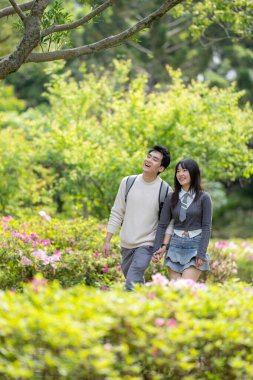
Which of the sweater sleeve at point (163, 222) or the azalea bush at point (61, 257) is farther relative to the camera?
the azalea bush at point (61, 257)

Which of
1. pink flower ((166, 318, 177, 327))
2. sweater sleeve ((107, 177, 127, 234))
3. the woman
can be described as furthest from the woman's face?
pink flower ((166, 318, 177, 327))

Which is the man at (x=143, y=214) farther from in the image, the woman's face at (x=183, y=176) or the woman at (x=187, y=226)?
the woman's face at (x=183, y=176)

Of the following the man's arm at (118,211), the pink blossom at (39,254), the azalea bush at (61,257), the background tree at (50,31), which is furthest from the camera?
the azalea bush at (61,257)

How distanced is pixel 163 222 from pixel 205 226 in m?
0.38

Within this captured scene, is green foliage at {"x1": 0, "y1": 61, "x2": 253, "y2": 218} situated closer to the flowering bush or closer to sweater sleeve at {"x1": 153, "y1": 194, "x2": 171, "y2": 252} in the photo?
the flowering bush

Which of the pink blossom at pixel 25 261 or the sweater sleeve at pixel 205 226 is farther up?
the sweater sleeve at pixel 205 226

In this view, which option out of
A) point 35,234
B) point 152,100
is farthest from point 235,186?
point 35,234

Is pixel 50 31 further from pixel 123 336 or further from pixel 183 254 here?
pixel 123 336

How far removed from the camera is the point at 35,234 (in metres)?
8.43

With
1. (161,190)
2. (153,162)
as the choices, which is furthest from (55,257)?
(153,162)

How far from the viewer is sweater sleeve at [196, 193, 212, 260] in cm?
599

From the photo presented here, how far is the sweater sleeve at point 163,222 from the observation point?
6.21m

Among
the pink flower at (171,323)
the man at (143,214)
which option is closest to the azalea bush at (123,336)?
the pink flower at (171,323)

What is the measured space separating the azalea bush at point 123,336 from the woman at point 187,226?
1.86 m
